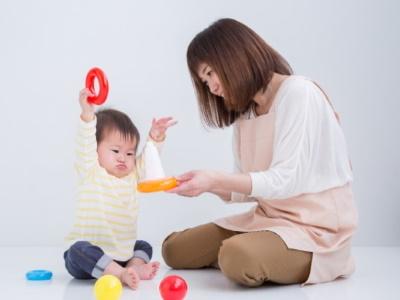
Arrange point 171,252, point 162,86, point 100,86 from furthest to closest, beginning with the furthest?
point 162,86
point 171,252
point 100,86

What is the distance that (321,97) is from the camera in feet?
5.82

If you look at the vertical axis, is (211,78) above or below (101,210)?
above

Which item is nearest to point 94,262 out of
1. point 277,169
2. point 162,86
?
point 277,169

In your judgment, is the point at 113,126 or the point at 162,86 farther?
the point at 162,86

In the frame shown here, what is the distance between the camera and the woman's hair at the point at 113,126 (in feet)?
6.01

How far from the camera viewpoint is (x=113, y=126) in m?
1.84

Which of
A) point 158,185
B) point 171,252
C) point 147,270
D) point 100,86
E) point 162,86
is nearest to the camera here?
point 158,185

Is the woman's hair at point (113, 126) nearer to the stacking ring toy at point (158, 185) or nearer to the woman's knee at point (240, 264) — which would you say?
the stacking ring toy at point (158, 185)

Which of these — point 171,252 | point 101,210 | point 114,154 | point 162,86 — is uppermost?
point 162,86

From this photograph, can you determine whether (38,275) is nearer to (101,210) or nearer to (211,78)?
(101,210)

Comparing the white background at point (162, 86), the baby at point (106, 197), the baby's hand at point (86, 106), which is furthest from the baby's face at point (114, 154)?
the white background at point (162, 86)

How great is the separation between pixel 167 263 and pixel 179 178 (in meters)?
0.49

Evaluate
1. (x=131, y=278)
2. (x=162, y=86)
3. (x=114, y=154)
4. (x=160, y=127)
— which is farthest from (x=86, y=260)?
(x=162, y=86)

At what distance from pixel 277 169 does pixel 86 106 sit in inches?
19.1
